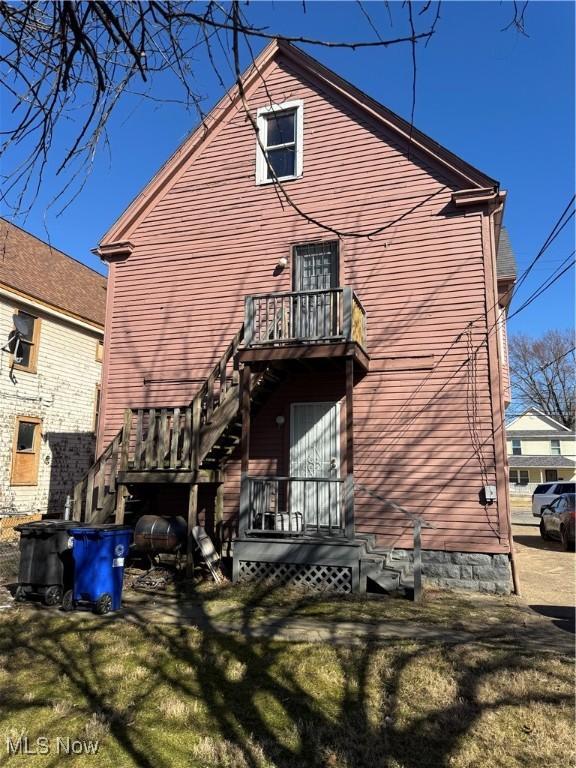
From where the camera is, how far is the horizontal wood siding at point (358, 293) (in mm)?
9656

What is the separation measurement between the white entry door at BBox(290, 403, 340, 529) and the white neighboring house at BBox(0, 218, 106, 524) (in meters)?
8.98

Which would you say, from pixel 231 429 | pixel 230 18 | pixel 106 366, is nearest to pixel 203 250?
pixel 106 366

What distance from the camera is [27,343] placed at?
52.6ft

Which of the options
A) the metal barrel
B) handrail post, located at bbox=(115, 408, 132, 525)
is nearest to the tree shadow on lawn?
the metal barrel

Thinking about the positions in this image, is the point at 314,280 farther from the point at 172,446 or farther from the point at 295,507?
the point at 295,507

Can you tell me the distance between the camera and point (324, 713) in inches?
165

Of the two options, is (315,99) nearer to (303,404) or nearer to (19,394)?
(303,404)

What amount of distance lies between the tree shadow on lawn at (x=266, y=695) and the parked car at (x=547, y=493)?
20726 mm

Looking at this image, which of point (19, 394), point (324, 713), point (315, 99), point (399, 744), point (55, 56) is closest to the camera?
point (55, 56)

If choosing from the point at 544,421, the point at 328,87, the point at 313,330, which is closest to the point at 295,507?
the point at 313,330

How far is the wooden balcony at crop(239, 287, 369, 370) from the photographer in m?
9.12

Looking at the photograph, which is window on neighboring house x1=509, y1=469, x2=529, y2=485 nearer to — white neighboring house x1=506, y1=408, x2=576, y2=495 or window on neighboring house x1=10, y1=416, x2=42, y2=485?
white neighboring house x1=506, y1=408, x2=576, y2=495

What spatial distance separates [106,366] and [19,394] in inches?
187

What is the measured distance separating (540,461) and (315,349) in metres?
40.6
